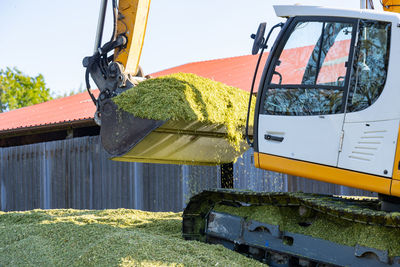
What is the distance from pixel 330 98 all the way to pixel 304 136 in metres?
0.42

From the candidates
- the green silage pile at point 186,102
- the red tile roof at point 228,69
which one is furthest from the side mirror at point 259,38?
the red tile roof at point 228,69

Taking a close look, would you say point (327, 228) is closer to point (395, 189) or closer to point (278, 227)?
point (278, 227)

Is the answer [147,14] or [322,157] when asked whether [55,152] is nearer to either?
[147,14]

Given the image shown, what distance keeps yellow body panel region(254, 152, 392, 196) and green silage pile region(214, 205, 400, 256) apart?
15.6 inches

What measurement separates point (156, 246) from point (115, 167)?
894cm

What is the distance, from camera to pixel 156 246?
4.86m

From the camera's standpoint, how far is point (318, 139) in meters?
4.73

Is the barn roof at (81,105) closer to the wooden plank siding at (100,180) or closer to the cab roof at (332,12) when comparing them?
the wooden plank siding at (100,180)

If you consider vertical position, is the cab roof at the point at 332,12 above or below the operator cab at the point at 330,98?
above

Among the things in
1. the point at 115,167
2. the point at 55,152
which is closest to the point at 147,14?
the point at 115,167

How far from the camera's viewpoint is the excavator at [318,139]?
14.6 feet

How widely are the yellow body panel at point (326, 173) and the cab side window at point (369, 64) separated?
58 cm

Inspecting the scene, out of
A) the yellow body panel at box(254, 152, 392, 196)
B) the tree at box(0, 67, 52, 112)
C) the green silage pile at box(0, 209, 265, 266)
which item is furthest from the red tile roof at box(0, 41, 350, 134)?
the tree at box(0, 67, 52, 112)

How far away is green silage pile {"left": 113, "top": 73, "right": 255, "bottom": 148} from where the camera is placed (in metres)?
5.78
